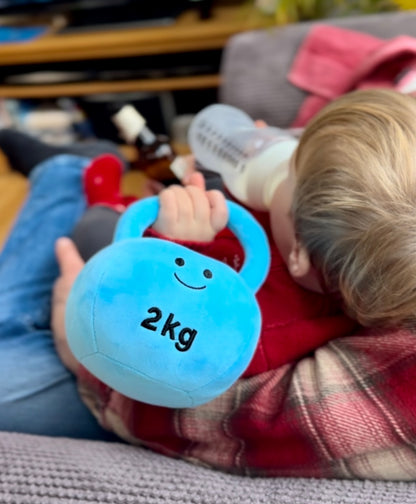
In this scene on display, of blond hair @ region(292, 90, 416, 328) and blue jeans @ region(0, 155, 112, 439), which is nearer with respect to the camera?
blond hair @ region(292, 90, 416, 328)

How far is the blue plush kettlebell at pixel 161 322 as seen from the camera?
1.29 feet

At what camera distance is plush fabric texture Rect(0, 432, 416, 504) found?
0.47m

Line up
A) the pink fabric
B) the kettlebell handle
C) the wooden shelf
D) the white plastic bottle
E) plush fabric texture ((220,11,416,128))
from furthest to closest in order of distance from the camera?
the wooden shelf → plush fabric texture ((220,11,416,128)) → the pink fabric → the white plastic bottle → the kettlebell handle

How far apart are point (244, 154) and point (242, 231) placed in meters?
0.20

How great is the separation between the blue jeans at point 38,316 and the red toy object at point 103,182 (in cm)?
5

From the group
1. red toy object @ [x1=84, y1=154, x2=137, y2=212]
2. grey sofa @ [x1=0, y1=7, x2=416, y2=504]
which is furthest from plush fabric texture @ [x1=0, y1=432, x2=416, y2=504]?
red toy object @ [x1=84, y1=154, x2=137, y2=212]

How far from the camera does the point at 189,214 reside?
0.53 m

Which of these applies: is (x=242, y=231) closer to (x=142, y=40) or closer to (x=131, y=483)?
(x=131, y=483)

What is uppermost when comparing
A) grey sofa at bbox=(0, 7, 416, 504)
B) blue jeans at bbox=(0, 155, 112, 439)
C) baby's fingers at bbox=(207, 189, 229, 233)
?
baby's fingers at bbox=(207, 189, 229, 233)

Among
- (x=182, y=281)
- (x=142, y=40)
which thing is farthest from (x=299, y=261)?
(x=142, y=40)

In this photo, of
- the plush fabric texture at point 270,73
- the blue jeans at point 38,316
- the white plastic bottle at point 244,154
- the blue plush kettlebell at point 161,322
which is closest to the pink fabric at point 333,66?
the plush fabric texture at point 270,73

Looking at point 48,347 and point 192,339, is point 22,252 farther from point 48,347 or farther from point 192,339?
point 192,339

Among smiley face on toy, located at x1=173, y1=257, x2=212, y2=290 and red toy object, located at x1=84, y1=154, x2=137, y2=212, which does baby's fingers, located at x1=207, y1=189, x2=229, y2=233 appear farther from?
red toy object, located at x1=84, y1=154, x2=137, y2=212

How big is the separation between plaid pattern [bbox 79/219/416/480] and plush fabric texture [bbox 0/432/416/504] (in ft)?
0.07
